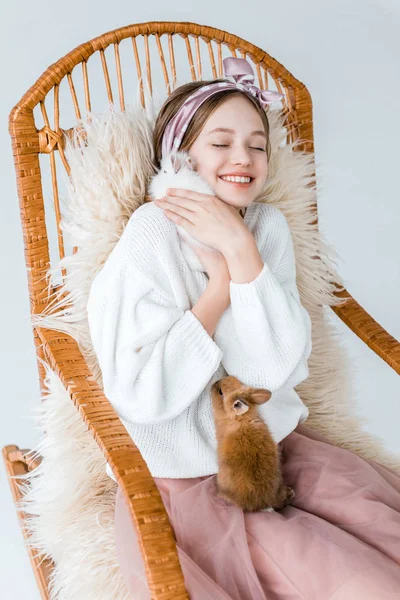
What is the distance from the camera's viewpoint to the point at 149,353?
1330 millimetres

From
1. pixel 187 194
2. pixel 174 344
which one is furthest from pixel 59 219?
pixel 174 344

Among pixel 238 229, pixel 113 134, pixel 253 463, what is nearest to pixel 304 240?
pixel 238 229

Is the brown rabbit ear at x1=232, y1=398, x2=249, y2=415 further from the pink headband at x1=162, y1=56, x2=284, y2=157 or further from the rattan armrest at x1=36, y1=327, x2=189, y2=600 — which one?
the pink headband at x1=162, y1=56, x2=284, y2=157

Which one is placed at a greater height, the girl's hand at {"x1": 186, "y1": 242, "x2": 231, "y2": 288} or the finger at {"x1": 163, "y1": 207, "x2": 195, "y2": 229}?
the finger at {"x1": 163, "y1": 207, "x2": 195, "y2": 229}

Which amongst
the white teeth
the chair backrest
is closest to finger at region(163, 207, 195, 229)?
the white teeth

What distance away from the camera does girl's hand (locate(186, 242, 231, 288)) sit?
1392 mm

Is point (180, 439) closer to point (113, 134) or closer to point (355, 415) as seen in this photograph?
point (355, 415)

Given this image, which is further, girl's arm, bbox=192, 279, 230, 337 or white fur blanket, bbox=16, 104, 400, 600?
white fur blanket, bbox=16, 104, 400, 600

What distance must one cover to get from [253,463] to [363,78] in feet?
4.73

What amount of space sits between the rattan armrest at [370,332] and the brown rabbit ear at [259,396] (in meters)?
0.43

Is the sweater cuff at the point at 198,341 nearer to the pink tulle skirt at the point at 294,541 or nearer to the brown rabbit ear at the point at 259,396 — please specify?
the brown rabbit ear at the point at 259,396

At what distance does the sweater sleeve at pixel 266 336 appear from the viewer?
1359 mm

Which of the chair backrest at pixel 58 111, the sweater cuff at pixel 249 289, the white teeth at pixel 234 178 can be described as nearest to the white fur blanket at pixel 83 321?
the chair backrest at pixel 58 111

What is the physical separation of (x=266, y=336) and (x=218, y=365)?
0.30 ft
